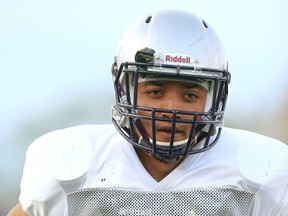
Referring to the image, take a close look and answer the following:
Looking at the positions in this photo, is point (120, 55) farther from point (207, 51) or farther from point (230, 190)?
point (230, 190)

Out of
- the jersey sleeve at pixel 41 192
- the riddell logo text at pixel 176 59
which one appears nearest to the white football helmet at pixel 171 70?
the riddell logo text at pixel 176 59

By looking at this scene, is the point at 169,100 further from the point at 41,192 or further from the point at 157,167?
the point at 41,192

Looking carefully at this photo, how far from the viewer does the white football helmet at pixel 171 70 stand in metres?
2.07

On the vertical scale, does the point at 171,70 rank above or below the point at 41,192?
above

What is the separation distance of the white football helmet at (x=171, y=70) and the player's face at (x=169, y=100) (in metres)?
0.02

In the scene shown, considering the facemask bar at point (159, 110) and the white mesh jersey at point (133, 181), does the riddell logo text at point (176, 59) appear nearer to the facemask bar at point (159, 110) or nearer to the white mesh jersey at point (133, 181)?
the facemask bar at point (159, 110)

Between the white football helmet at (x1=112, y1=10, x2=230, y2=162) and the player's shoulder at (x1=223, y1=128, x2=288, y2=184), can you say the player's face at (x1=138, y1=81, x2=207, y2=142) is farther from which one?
the player's shoulder at (x1=223, y1=128, x2=288, y2=184)

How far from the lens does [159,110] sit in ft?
6.63

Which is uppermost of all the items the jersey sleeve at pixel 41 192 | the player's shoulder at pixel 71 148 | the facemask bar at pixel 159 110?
the facemask bar at pixel 159 110

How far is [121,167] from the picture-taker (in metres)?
2.11

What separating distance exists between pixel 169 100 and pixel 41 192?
417mm

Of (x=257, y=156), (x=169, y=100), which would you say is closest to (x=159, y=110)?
(x=169, y=100)

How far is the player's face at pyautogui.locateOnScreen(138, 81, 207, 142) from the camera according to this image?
2072 mm

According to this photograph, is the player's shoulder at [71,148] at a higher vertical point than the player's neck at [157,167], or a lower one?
higher
